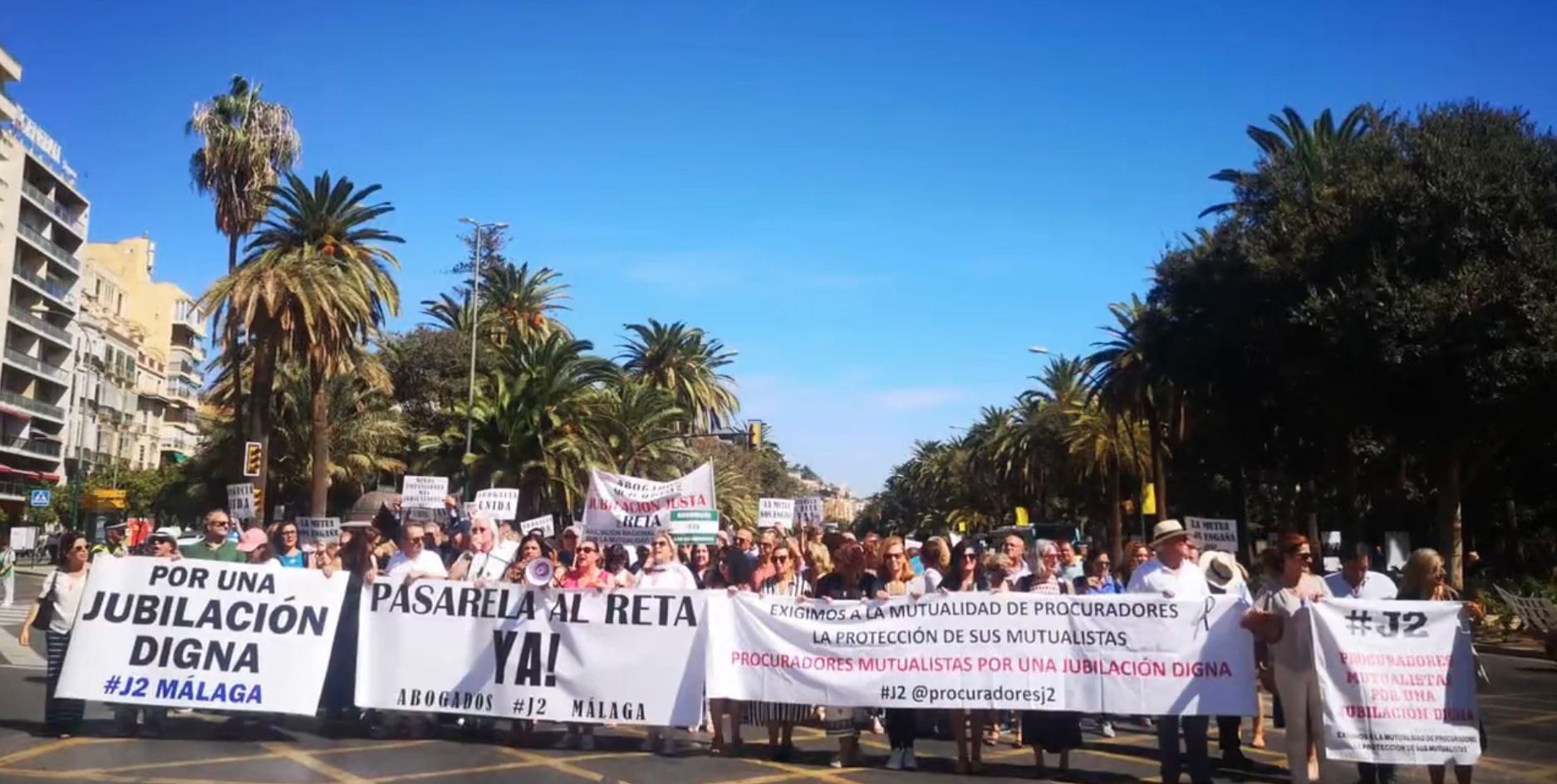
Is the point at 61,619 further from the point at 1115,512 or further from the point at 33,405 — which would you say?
the point at 33,405

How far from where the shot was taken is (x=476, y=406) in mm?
39281

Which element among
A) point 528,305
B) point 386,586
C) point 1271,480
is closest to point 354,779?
point 386,586

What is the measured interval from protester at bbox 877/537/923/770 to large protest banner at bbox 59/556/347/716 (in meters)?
4.09

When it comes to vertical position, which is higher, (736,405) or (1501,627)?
(736,405)

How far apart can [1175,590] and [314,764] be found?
586 cm

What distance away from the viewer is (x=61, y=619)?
9578 mm

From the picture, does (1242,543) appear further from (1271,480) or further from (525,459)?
(525,459)

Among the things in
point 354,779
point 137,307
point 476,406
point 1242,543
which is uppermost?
point 137,307

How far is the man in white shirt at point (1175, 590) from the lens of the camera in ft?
26.6

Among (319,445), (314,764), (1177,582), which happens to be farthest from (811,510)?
(314,764)

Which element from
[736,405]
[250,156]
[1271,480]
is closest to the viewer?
[250,156]

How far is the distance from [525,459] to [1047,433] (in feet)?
89.2

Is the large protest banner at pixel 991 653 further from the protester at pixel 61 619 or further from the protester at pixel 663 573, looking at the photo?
the protester at pixel 61 619

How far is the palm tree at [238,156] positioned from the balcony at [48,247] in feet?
130
